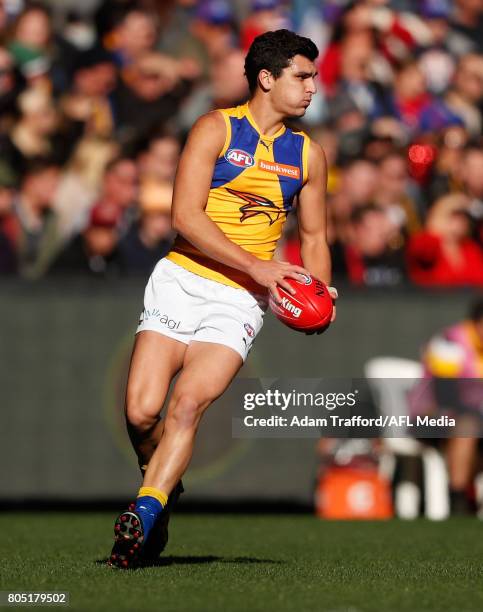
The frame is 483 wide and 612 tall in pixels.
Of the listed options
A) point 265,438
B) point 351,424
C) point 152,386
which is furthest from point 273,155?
point 265,438

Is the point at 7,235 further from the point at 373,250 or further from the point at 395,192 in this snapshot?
the point at 395,192

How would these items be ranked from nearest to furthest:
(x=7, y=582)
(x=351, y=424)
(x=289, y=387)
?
1. (x=7, y=582)
2. (x=289, y=387)
3. (x=351, y=424)

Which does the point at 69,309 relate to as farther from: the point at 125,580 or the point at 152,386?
the point at 125,580

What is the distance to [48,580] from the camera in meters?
5.86

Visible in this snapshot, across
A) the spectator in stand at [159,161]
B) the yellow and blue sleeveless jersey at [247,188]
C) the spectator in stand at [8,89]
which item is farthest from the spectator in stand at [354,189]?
the yellow and blue sleeveless jersey at [247,188]

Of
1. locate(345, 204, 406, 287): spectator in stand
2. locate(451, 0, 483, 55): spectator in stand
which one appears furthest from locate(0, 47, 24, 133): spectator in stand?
locate(451, 0, 483, 55): spectator in stand

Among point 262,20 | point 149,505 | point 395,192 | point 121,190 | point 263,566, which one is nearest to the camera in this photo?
point 149,505

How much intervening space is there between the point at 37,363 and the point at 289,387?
350cm

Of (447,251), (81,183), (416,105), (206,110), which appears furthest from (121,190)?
(416,105)

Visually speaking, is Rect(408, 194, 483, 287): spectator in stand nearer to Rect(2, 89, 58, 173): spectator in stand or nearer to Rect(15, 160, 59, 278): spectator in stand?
Rect(15, 160, 59, 278): spectator in stand

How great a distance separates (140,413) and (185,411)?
1.09ft

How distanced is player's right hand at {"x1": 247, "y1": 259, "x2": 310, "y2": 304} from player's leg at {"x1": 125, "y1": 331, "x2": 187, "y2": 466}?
560 millimetres

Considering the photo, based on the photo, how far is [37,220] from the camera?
1169cm

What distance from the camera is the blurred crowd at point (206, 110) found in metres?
11.5
